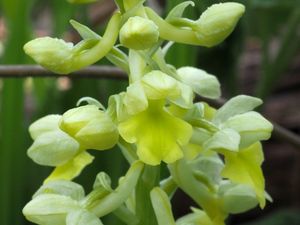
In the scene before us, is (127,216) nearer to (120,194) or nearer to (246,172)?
(120,194)

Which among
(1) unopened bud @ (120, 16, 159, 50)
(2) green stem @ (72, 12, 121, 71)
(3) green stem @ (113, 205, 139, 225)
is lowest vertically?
(3) green stem @ (113, 205, 139, 225)

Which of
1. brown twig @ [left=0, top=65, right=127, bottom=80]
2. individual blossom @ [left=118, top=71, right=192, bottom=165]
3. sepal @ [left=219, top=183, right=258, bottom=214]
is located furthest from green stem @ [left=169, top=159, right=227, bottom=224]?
brown twig @ [left=0, top=65, right=127, bottom=80]

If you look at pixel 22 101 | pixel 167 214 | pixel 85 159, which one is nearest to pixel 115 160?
pixel 22 101

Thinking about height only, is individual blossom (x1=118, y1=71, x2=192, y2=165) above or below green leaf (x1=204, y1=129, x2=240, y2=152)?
above

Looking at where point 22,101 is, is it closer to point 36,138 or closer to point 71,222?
point 36,138

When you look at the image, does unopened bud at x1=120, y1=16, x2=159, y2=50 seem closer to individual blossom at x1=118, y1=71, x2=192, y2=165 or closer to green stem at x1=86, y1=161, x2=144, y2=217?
individual blossom at x1=118, y1=71, x2=192, y2=165

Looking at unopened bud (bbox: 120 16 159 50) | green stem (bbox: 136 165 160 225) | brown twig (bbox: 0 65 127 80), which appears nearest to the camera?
unopened bud (bbox: 120 16 159 50)
